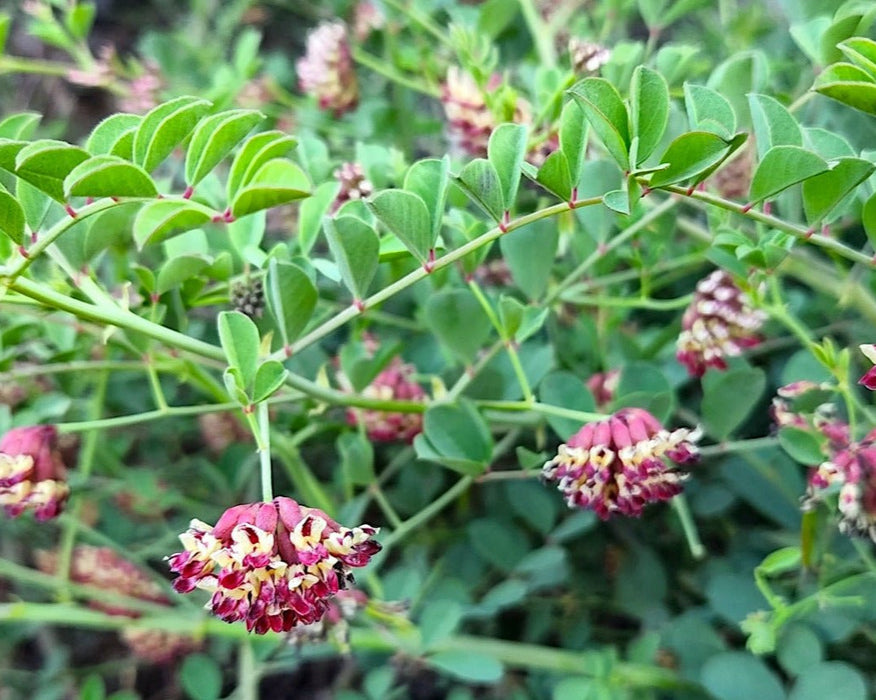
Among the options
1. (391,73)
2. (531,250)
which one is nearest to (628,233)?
(531,250)

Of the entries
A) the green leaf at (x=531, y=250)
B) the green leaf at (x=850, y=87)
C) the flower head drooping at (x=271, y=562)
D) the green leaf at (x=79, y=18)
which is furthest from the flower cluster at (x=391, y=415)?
the green leaf at (x=79, y=18)

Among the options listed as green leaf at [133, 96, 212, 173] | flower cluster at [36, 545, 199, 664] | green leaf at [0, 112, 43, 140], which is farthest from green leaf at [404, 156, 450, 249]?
flower cluster at [36, 545, 199, 664]

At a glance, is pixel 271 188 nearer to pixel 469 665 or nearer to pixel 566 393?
pixel 566 393

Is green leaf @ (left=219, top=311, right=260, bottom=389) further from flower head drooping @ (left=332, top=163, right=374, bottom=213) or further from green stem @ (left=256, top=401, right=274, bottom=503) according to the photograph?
flower head drooping @ (left=332, top=163, right=374, bottom=213)

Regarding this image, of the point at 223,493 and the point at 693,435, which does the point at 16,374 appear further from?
the point at 693,435

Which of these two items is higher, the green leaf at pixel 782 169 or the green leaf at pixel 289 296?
the green leaf at pixel 782 169

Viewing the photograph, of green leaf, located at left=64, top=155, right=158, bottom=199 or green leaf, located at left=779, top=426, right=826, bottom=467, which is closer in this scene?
green leaf, located at left=64, top=155, right=158, bottom=199

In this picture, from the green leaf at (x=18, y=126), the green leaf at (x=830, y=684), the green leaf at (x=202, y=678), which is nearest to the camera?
the green leaf at (x=18, y=126)

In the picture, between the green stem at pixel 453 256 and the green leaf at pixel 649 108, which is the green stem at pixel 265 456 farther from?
the green leaf at pixel 649 108
